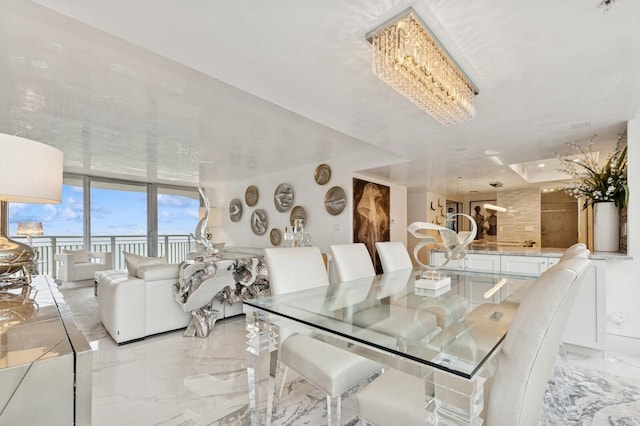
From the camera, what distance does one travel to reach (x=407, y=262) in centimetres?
305

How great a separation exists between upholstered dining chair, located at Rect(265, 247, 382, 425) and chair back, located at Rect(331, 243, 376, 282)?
0.67ft

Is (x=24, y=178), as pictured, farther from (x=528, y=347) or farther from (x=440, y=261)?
(x=440, y=261)

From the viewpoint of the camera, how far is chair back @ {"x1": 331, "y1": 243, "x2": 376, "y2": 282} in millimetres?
2293

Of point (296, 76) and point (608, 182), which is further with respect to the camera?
point (608, 182)

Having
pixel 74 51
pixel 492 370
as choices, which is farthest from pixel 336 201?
pixel 492 370

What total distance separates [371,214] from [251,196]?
2.88 metres

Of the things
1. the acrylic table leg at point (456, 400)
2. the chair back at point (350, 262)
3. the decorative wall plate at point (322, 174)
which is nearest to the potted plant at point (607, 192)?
the chair back at point (350, 262)

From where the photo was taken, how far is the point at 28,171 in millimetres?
1280

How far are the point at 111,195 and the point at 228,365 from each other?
6045 millimetres

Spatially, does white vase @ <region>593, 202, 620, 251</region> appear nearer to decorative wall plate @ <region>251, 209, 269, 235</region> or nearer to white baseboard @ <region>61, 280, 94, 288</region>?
decorative wall plate @ <region>251, 209, 269, 235</region>

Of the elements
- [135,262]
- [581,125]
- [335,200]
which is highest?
[581,125]

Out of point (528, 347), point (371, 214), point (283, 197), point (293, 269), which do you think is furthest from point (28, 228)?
point (528, 347)

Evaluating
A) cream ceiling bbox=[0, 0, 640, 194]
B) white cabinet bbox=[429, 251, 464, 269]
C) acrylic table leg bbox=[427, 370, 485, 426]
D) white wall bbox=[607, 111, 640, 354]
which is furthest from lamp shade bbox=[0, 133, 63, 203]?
white wall bbox=[607, 111, 640, 354]

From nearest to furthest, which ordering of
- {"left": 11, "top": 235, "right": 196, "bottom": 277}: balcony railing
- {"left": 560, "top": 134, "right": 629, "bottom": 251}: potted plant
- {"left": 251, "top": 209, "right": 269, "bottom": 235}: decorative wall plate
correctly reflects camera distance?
1. {"left": 560, "top": 134, "right": 629, "bottom": 251}: potted plant
2. {"left": 11, "top": 235, "right": 196, "bottom": 277}: balcony railing
3. {"left": 251, "top": 209, "right": 269, "bottom": 235}: decorative wall plate
